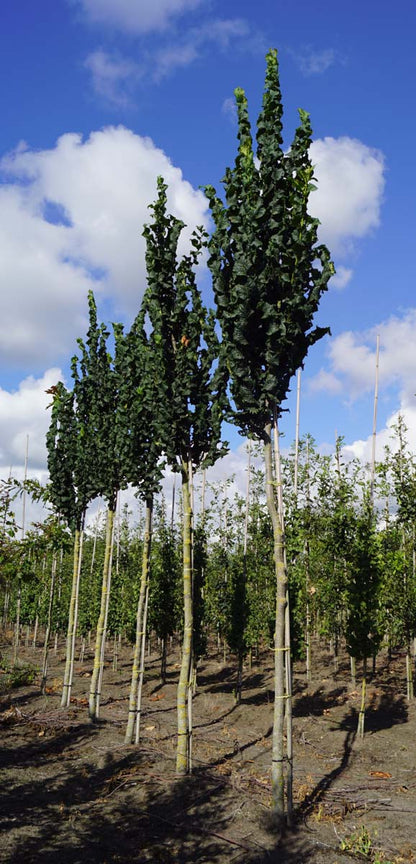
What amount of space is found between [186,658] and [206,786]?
2381 mm

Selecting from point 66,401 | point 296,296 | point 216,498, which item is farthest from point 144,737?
point 216,498

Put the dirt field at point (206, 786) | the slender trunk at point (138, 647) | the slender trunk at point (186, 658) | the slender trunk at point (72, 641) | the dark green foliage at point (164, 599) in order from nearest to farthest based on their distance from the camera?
the dirt field at point (206, 786) < the slender trunk at point (186, 658) < the slender trunk at point (138, 647) < the slender trunk at point (72, 641) < the dark green foliage at point (164, 599)

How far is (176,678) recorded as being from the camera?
27.7 meters

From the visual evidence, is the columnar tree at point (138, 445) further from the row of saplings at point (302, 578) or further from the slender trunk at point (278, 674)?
the slender trunk at point (278, 674)

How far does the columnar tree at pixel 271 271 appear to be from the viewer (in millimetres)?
9727

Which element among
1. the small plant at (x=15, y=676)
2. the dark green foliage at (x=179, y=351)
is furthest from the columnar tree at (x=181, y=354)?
the small plant at (x=15, y=676)

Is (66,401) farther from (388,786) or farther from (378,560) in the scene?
(388,786)

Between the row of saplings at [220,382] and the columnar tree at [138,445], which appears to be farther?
the columnar tree at [138,445]

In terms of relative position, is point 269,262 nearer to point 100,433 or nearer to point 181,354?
point 181,354

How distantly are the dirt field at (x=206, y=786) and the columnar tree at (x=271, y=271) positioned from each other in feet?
9.06

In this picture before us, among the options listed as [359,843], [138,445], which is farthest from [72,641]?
[359,843]

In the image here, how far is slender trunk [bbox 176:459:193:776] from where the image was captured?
454 inches

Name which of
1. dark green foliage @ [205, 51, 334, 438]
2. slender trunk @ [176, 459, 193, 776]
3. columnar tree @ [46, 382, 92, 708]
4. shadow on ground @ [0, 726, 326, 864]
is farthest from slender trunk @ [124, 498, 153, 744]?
dark green foliage @ [205, 51, 334, 438]

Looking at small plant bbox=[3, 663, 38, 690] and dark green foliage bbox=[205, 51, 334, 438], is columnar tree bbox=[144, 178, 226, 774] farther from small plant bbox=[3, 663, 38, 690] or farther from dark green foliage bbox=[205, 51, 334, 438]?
small plant bbox=[3, 663, 38, 690]
